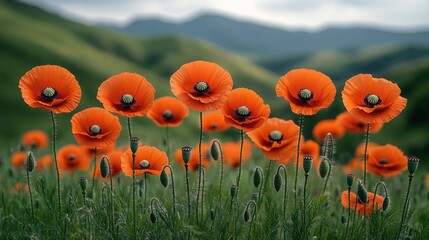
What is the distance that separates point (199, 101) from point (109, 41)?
9938 centimetres

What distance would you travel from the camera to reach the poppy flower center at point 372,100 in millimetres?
3611

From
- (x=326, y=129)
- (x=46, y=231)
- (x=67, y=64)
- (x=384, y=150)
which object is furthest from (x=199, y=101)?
(x=67, y=64)

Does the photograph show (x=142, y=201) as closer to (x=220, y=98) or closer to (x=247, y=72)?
(x=220, y=98)

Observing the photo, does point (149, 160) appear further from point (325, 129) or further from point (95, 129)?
point (325, 129)

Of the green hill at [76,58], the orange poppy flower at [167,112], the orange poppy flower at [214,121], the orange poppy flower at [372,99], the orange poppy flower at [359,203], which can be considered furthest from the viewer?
the green hill at [76,58]

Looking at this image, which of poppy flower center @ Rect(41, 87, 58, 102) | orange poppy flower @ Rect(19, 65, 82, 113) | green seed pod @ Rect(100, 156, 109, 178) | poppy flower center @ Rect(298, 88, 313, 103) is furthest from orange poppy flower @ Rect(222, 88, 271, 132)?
poppy flower center @ Rect(41, 87, 58, 102)

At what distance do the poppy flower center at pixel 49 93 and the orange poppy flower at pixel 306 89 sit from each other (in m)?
1.72

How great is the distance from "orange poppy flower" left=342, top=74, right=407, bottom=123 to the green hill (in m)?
5.72

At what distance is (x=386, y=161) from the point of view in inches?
179

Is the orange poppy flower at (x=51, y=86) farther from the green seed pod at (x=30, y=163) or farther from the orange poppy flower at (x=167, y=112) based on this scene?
the orange poppy flower at (x=167, y=112)

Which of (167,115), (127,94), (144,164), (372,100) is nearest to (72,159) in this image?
(167,115)

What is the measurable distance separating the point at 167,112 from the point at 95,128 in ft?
4.23

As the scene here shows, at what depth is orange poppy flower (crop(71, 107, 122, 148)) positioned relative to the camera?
381cm

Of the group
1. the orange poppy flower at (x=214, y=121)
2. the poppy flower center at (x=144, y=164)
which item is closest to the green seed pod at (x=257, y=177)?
the poppy flower center at (x=144, y=164)
